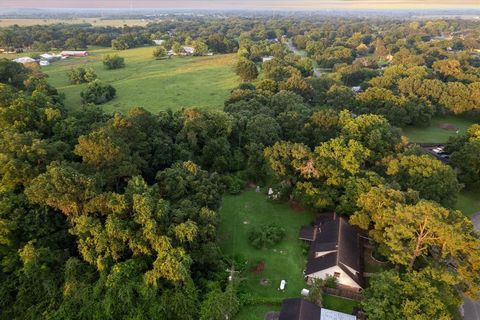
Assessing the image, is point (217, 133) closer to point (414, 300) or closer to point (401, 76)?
point (414, 300)

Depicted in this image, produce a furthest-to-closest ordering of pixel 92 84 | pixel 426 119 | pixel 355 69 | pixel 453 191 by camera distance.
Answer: pixel 355 69
pixel 92 84
pixel 426 119
pixel 453 191

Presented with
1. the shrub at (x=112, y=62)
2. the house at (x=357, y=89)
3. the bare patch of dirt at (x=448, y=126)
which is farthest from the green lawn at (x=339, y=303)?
the shrub at (x=112, y=62)

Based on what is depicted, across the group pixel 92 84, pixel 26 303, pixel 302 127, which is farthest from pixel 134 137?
pixel 92 84

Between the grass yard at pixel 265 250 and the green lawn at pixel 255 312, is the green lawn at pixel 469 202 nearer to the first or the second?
the grass yard at pixel 265 250

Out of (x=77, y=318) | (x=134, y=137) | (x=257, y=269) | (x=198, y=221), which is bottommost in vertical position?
(x=257, y=269)

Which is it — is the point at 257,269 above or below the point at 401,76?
below

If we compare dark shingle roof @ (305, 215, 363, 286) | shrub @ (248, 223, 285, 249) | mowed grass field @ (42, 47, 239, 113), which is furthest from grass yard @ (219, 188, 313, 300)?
mowed grass field @ (42, 47, 239, 113)

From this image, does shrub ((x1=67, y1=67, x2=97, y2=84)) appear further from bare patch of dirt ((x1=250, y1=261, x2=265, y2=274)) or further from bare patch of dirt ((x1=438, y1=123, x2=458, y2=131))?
bare patch of dirt ((x1=438, y1=123, x2=458, y2=131))
